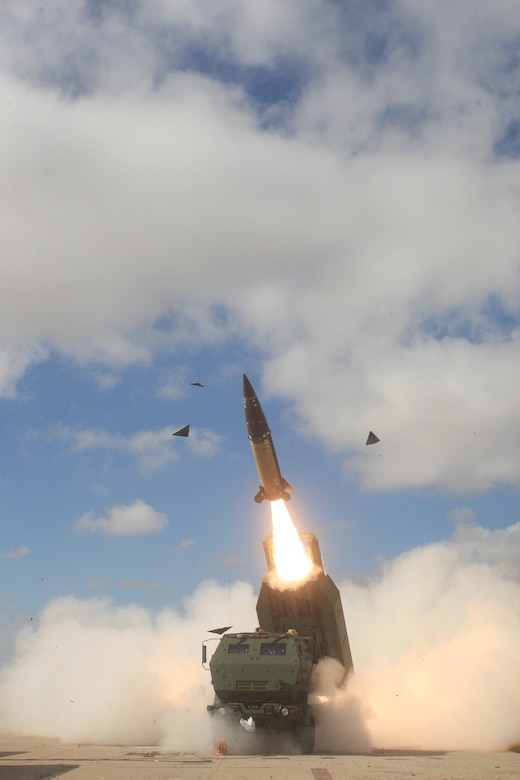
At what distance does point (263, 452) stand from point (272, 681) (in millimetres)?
8029

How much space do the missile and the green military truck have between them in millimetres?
4024

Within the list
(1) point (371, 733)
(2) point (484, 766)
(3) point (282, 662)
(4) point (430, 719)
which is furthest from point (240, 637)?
(4) point (430, 719)

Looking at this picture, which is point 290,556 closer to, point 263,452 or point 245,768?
point 263,452

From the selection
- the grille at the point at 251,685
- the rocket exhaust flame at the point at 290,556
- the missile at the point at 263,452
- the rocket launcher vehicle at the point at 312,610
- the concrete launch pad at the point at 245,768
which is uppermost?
the missile at the point at 263,452

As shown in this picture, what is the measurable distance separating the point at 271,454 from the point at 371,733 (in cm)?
985

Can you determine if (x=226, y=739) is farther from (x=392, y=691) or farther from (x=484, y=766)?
(x=392, y=691)

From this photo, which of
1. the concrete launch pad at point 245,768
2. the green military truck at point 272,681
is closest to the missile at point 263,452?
the green military truck at point 272,681

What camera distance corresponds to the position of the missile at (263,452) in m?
24.8

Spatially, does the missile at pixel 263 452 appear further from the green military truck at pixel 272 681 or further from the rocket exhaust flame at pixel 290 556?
the green military truck at pixel 272 681

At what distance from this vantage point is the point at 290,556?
23.7 metres

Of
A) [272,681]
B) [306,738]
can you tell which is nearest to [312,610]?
[272,681]

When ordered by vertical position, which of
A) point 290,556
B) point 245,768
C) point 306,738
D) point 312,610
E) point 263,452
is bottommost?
point 245,768

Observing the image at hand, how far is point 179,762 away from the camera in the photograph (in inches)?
607

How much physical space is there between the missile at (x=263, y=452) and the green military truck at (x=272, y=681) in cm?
402
